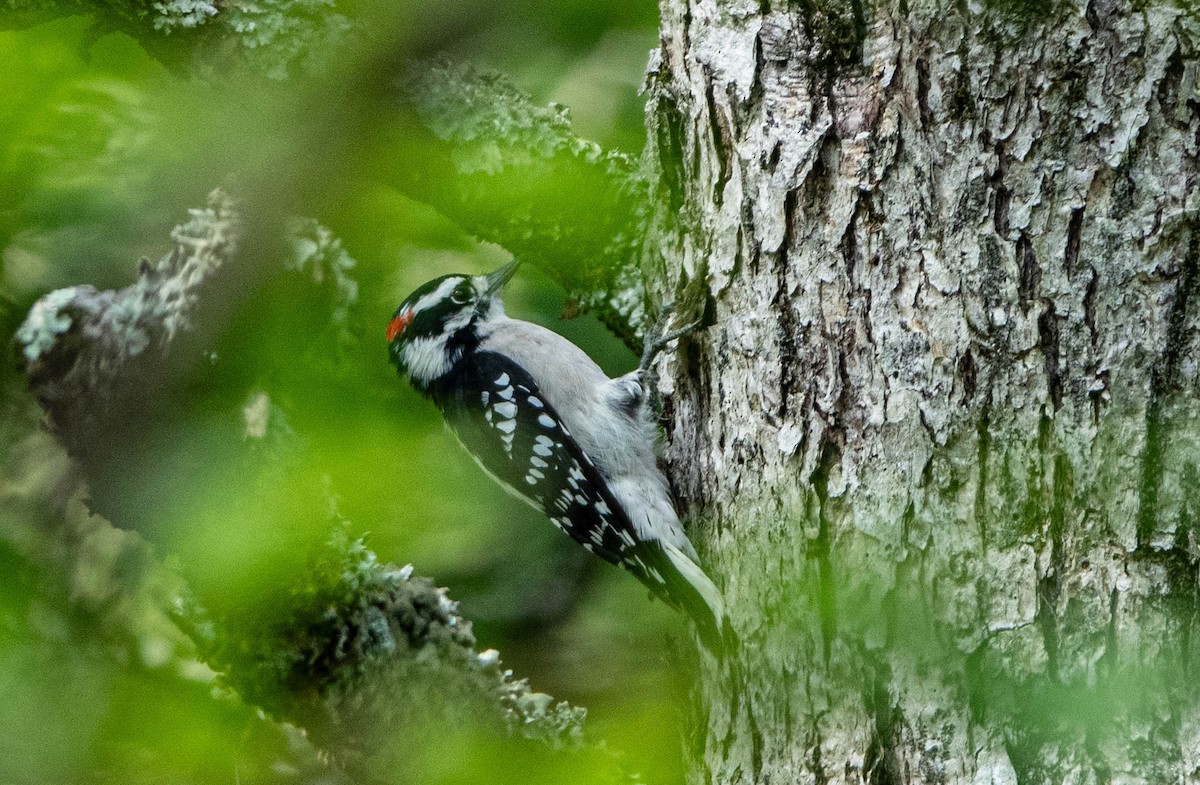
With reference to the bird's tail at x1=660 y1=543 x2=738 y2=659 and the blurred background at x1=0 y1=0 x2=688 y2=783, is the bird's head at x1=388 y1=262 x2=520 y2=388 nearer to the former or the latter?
the blurred background at x1=0 y1=0 x2=688 y2=783

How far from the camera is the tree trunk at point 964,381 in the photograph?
1.58 m

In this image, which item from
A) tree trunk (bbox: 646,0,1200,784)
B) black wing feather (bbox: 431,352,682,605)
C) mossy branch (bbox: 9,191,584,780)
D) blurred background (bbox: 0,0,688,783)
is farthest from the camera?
black wing feather (bbox: 431,352,682,605)

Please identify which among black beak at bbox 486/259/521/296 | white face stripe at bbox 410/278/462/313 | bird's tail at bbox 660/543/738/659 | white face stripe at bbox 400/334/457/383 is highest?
→ black beak at bbox 486/259/521/296

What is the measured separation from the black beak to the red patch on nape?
0.84 ft

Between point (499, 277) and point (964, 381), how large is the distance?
5.34 feet

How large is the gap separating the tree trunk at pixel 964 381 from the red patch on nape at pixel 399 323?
1.29 metres

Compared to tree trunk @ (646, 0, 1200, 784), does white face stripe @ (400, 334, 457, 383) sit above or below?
above

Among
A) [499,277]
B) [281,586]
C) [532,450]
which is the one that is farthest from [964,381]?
[499,277]

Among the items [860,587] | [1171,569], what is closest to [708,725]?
[860,587]

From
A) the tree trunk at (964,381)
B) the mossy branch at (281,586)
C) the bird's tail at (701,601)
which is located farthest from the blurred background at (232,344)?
the tree trunk at (964,381)

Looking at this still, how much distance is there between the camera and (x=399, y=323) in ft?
9.80

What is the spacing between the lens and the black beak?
2963 mm

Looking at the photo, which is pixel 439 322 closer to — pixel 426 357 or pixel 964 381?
pixel 426 357

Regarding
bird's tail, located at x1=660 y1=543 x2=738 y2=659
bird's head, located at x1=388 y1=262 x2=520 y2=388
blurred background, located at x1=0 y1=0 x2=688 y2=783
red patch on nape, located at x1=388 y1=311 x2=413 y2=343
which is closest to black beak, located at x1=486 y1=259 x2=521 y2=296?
bird's head, located at x1=388 y1=262 x2=520 y2=388
